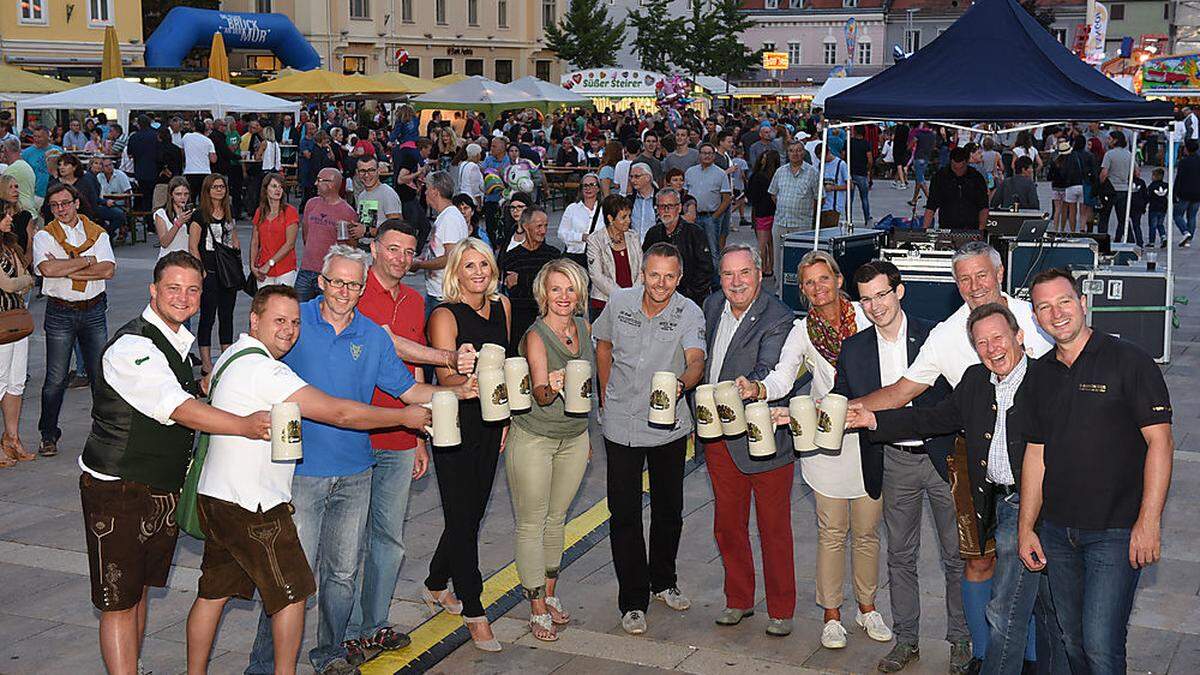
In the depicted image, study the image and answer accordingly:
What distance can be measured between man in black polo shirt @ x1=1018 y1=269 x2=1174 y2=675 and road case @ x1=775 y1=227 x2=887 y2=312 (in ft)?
27.6

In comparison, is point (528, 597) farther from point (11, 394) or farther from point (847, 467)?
point (11, 394)

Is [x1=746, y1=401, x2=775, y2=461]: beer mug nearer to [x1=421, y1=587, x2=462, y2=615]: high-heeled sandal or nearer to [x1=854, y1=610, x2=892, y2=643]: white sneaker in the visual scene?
[x1=854, y1=610, x2=892, y2=643]: white sneaker

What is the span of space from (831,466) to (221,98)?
2051 cm

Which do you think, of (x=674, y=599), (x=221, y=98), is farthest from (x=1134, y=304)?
(x=221, y=98)

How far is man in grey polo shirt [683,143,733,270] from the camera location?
15.1m

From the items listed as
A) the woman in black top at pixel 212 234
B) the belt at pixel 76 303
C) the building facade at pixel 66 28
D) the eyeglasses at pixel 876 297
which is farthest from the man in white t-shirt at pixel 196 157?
the building facade at pixel 66 28

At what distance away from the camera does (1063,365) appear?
4.60 metres

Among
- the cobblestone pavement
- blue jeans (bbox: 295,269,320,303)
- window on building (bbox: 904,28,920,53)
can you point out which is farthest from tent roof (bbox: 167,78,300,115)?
window on building (bbox: 904,28,920,53)

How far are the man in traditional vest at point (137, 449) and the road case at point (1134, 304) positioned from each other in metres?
8.97

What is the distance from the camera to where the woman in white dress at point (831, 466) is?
5.75 meters

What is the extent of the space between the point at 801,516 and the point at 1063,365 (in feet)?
11.3

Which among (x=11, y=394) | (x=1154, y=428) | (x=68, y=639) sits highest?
(x=1154, y=428)

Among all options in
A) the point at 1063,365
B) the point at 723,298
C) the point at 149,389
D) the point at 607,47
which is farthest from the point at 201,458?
the point at 607,47

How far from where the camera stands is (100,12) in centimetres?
4991
